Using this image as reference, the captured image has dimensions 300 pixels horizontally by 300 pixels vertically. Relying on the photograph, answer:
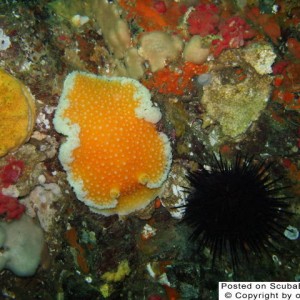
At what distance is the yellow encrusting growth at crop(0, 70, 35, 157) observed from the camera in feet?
10.6

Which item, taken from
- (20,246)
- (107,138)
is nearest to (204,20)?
(107,138)

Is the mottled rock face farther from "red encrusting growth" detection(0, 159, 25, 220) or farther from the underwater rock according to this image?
the underwater rock

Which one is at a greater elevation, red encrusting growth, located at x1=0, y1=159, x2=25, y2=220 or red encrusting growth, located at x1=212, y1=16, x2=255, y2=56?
red encrusting growth, located at x1=212, y1=16, x2=255, y2=56

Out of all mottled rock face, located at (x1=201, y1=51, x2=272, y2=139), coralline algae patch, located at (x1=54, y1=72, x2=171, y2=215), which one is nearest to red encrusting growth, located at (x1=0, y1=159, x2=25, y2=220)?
coralline algae patch, located at (x1=54, y1=72, x2=171, y2=215)

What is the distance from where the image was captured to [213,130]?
13.2 feet

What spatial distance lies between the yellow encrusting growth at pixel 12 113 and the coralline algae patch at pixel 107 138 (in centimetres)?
38

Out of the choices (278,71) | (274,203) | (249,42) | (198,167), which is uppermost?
(249,42)

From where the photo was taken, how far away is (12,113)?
328 cm

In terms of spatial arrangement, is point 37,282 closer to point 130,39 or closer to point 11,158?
point 11,158

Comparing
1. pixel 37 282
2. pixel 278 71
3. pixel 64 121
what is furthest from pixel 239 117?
pixel 37 282

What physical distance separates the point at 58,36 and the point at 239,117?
2.59 metres

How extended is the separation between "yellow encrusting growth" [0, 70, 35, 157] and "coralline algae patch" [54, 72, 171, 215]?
15.0 inches

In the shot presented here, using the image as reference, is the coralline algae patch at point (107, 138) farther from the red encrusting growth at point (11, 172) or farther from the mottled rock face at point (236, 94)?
the mottled rock face at point (236, 94)

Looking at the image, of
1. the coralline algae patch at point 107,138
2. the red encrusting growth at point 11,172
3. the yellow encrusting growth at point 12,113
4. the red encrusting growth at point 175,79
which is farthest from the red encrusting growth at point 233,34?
the red encrusting growth at point 11,172
